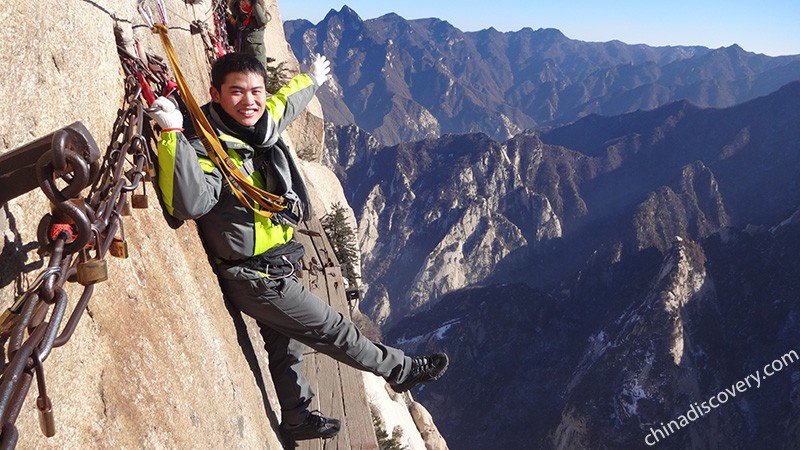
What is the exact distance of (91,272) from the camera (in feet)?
7.82

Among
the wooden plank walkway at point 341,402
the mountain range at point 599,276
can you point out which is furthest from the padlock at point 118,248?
the mountain range at point 599,276

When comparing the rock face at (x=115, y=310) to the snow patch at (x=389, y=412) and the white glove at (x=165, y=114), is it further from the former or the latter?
the snow patch at (x=389, y=412)

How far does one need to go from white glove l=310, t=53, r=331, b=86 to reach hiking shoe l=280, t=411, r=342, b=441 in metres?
3.49

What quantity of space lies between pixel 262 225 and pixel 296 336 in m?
1.09

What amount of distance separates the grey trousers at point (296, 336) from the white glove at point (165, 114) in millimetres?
1513

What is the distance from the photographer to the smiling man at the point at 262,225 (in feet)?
13.4

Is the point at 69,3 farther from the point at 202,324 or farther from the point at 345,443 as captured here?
the point at 345,443

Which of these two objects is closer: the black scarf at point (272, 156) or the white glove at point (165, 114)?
the white glove at point (165, 114)

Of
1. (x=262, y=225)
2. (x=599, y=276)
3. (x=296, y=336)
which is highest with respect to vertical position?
(x=262, y=225)

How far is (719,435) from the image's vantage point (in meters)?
59.9

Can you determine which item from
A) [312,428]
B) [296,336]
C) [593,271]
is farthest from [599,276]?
[296,336]

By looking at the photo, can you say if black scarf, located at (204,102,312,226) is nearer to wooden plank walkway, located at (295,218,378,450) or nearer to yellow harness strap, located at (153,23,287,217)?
yellow harness strap, located at (153,23,287,217)

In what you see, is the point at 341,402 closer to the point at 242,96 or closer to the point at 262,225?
the point at 262,225

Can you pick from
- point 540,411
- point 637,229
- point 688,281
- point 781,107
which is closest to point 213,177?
point 540,411
